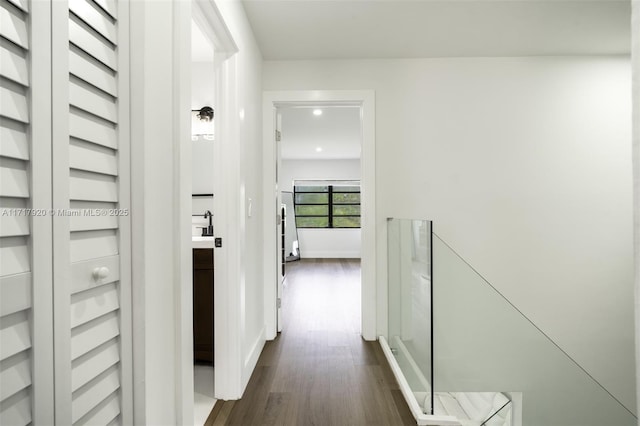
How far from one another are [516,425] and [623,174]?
7.33 ft

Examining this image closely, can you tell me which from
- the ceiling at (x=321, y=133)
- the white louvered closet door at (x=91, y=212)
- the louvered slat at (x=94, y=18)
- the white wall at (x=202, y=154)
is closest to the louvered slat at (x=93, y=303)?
the white louvered closet door at (x=91, y=212)

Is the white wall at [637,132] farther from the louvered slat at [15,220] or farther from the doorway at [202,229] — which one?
the doorway at [202,229]

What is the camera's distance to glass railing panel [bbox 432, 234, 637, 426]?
2.15 meters

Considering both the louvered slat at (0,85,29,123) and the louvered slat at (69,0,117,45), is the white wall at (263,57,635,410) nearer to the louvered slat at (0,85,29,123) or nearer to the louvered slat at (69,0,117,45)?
the louvered slat at (69,0,117,45)

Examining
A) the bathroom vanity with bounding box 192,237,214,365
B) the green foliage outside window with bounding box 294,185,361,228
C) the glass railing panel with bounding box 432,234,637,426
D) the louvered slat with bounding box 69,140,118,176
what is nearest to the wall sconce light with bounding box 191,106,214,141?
the bathroom vanity with bounding box 192,237,214,365

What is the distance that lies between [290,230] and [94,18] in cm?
693

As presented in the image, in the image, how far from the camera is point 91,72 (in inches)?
29.2

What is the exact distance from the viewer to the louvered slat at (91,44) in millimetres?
685

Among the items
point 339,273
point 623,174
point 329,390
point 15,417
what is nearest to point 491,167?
point 623,174

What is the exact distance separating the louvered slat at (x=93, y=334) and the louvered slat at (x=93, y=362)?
0.02 metres

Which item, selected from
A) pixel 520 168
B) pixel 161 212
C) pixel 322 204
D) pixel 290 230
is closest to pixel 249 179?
pixel 161 212

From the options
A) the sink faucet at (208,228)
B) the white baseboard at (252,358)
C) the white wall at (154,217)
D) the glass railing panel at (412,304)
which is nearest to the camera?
the white wall at (154,217)

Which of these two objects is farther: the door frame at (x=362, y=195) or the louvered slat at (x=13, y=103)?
the door frame at (x=362, y=195)

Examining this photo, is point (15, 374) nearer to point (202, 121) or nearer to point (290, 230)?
point (202, 121)
